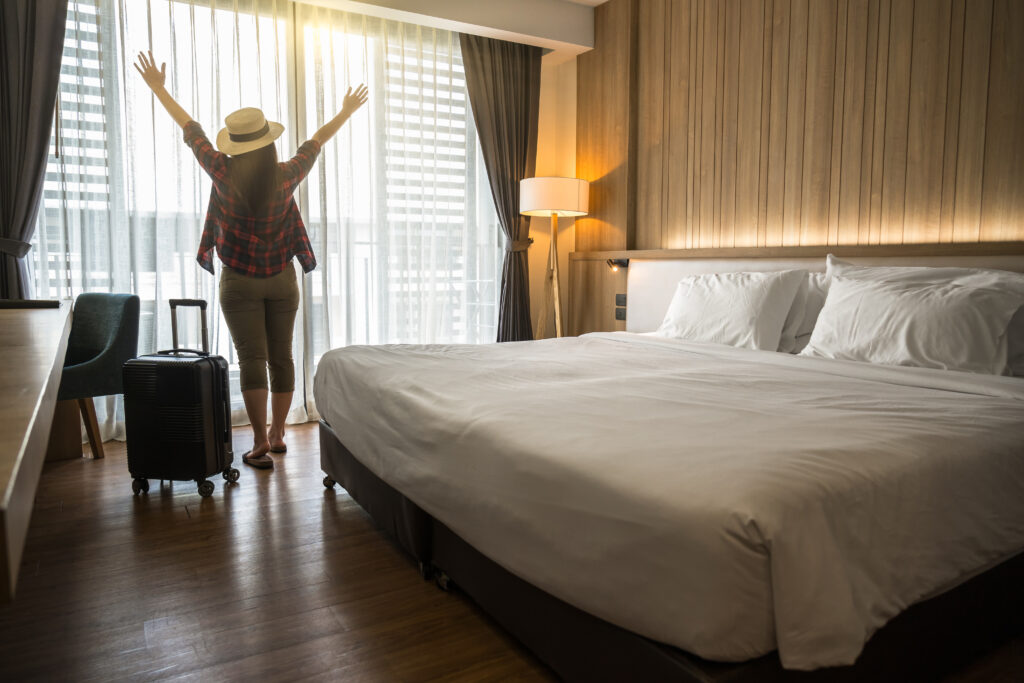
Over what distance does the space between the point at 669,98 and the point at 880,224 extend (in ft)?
5.41

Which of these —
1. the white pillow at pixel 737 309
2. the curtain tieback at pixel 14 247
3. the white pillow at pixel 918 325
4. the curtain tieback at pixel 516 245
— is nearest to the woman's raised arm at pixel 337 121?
the curtain tieback at pixel 14 247

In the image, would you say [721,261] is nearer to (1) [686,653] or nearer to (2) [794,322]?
(2) [794,322]

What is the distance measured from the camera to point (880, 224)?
3.05 metres

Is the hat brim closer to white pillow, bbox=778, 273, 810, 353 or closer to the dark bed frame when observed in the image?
the dark bed frame

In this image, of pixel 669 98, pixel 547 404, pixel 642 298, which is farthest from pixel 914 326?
pixel 669 98

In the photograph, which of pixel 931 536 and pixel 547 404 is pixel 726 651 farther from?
pixel 547 404

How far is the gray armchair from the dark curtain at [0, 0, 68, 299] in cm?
34

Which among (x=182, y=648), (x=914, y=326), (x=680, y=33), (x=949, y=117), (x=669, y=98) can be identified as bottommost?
(x=182, y=648)

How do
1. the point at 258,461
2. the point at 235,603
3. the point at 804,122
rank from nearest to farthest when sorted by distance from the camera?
the point at 235,603 < the point at 258,461 < the point at 804,122

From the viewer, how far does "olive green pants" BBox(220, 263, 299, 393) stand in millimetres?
3195

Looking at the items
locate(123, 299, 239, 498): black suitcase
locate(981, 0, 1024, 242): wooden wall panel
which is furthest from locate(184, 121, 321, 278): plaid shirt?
locate(981, 0, 1024, 242): wooden wall panel

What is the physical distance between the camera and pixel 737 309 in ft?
10.2

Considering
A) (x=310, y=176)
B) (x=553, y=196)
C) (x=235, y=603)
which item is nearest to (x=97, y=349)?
(x=310, y=176)

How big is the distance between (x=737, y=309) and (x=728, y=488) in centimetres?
207
